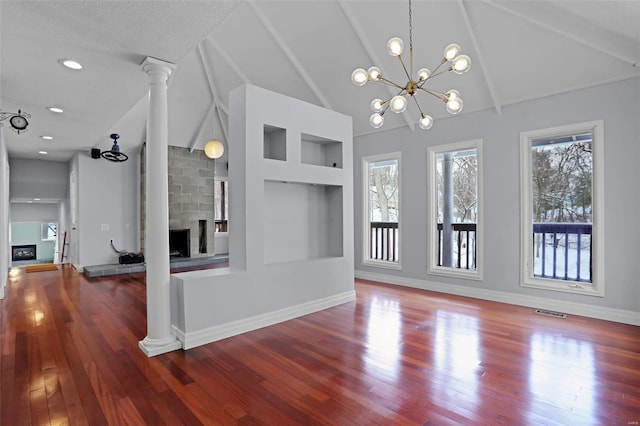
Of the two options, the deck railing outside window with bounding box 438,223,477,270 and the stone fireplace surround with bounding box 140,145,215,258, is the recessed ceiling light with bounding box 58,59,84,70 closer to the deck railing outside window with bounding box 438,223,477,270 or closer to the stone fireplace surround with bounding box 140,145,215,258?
the stone fireplace surround with bounding box 140,145,215,258

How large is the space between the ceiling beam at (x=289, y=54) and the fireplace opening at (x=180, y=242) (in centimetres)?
491

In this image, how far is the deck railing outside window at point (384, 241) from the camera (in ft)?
21.2

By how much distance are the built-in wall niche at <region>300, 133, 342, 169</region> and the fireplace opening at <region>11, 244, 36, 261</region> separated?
16868mm

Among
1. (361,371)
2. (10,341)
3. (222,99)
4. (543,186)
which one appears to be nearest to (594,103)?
(543,186)

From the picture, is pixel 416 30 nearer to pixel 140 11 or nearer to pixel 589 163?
pixel 589 163

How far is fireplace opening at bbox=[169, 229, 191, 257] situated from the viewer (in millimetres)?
8472

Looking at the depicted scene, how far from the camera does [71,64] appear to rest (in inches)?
120

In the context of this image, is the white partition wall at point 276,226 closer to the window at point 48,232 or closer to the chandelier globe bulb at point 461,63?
the chandelier globe bulb at point 461,63

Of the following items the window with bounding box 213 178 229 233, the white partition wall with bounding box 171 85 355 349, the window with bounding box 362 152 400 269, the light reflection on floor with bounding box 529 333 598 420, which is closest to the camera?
the light reflection on floor with bounding box 529 333 598 420

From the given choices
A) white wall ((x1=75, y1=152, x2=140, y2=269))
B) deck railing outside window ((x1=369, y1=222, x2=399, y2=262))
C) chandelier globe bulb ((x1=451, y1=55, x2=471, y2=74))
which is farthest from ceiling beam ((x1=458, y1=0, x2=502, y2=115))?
white wall ((x1=75, y1=152, x2=140, y2=269))

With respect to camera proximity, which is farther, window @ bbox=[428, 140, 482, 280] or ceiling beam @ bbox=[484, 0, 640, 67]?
window @ bbox=[428, 140, 482, 280]

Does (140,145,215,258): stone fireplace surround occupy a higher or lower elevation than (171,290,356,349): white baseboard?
higher

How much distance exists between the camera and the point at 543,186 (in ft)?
15.3

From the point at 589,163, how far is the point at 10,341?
703 cm
